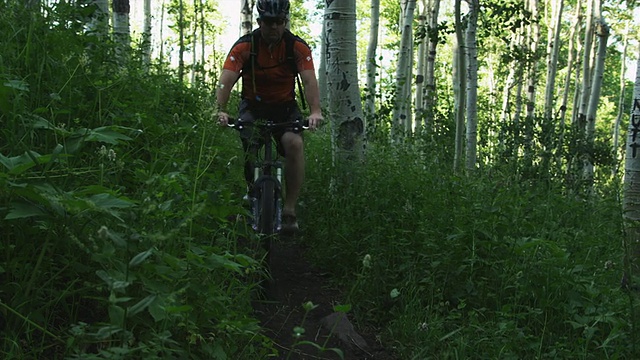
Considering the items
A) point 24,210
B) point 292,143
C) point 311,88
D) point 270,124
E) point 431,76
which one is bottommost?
point 24,210

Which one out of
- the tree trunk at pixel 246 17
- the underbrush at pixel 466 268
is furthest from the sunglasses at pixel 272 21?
the tree trunk at pixel 246 17

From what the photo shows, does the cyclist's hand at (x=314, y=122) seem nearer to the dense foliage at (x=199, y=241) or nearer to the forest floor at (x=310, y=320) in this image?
the dense foliage at (x=199, y=241)

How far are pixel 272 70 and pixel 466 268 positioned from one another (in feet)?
7.87

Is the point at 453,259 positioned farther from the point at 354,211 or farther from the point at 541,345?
the point at 354,211

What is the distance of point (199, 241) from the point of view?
3.41 metres

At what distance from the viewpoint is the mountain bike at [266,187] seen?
4422 millimetres

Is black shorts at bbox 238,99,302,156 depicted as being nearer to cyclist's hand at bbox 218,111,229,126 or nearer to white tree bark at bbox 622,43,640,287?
cyclist's hand at bbox 218,111,229,126

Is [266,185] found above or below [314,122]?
below

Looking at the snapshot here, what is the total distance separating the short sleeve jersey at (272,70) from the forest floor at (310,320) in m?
1.53

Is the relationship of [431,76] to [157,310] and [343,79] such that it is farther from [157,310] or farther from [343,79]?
[157,310]

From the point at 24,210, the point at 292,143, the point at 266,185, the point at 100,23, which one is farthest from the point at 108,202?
the point at 100,23

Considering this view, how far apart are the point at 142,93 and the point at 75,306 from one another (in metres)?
2.77

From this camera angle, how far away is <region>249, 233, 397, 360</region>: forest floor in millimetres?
3787

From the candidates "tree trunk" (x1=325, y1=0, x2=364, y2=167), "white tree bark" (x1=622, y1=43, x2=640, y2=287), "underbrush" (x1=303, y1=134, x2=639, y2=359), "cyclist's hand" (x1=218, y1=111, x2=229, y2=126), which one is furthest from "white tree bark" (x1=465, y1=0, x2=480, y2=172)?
"cyclist's hand" (x1=218, y1=111, x2=229, y2=126)
